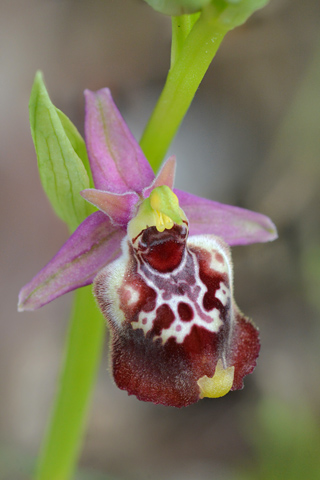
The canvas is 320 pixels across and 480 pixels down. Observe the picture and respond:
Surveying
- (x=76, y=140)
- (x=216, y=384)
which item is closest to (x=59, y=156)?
(x=76, y=140)

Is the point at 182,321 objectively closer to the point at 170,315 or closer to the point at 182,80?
the point at 170,315

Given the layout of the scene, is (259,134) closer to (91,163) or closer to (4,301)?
(4,301)

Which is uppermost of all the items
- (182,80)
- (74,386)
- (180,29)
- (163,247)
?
(180,29)

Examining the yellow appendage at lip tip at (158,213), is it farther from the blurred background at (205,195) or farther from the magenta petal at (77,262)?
the blurred background at (205,195)

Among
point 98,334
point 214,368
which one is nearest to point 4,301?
point 98,334

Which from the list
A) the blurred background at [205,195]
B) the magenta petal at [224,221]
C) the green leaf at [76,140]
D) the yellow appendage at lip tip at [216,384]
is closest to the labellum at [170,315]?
the yellow appendage at lip tip at [216,384]

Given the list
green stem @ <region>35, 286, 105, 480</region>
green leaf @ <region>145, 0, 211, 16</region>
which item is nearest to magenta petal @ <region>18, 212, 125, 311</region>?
green stem @ <region>35, 286, 105, 480</region>
